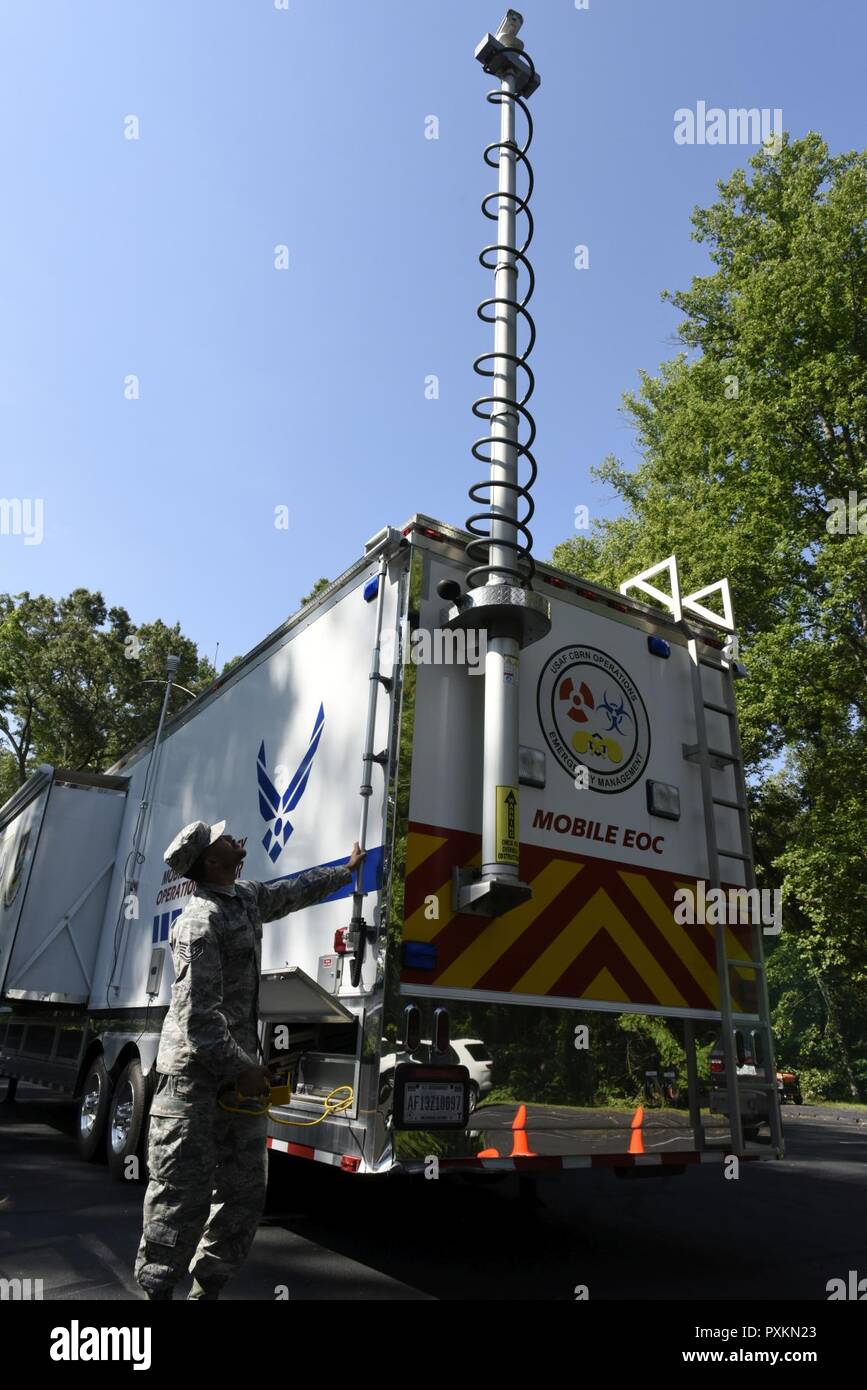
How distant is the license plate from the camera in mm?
3926

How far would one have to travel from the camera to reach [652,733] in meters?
5.57

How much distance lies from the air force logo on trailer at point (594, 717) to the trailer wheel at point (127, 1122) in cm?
402

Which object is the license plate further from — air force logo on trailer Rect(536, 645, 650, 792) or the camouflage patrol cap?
air force logo on trailer Rect(536, 645, 650, 792)

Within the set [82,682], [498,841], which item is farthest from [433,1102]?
[82,682]

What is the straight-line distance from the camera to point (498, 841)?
441 centimetres

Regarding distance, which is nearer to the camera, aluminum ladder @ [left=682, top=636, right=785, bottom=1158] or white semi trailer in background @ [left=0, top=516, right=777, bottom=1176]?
white semi trailer in background @ [left=0, top=516, right=777, bottom=1176]

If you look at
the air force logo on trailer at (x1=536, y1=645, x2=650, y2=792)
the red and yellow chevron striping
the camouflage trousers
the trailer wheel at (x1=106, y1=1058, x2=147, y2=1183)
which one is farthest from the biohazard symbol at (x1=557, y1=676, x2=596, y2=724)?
the trailer wheel at (x1=106, y1=1058, x2=147, y2=1183)

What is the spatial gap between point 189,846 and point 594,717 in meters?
2.49

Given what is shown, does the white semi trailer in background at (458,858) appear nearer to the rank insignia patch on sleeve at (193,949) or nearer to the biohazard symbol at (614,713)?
the biohazard symbol at (614,713)

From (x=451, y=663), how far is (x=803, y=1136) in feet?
40.7

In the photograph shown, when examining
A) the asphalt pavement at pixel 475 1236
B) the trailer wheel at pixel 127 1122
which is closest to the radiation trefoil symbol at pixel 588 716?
the asphalt pavement at pixel 475 1236

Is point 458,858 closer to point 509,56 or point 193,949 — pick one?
point 193,949

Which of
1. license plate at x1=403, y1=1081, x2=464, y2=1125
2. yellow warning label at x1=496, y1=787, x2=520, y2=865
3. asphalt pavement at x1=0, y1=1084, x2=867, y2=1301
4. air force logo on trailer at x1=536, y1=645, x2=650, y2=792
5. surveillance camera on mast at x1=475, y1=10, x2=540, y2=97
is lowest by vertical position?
asphalt pavement at x1=0, y1=1084, x2=867, y2=1301
